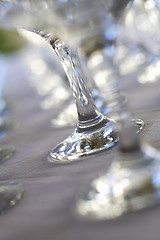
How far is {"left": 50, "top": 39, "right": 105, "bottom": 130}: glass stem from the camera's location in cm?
42

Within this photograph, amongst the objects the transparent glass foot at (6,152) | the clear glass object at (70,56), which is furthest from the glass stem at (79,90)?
the transparent glass foot at (6,152)

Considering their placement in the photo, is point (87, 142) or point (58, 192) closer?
point (58, 192)

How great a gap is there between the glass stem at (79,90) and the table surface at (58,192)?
0.05 meters

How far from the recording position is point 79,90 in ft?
1.40

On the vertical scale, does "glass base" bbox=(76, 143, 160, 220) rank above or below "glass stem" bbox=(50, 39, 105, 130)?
below

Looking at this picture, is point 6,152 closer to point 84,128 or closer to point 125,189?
point 84,128

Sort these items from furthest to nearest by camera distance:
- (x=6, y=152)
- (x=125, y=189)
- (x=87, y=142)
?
(x=6, y=152) → (x=87, y=142) → (x=125, y=189)

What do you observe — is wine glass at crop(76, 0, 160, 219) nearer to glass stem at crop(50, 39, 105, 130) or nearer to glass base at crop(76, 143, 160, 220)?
glass base at crop(76, 143, 160, 220)

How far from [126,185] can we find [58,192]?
0.20 ft

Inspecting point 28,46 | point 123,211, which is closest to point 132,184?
point 123,211

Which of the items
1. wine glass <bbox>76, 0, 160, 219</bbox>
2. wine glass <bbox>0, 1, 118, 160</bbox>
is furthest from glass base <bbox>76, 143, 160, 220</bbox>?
wine glass <bbox>0, 1, 118, 160</bbox>

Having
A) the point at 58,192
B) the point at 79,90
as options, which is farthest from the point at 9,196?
the point at 79,90

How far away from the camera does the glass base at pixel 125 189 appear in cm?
23

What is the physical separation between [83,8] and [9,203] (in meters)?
0.14
